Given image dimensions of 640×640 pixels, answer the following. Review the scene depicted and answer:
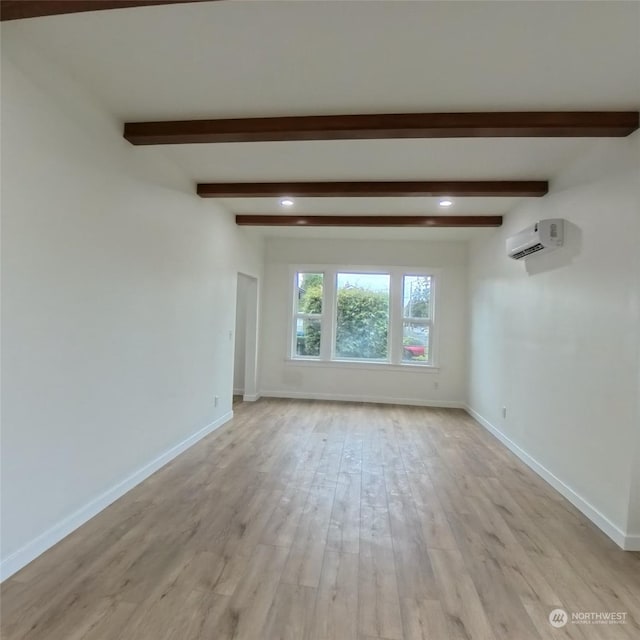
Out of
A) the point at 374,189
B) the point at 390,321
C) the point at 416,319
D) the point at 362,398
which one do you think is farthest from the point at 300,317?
the point at 374,189

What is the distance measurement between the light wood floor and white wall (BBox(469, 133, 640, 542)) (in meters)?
0.33

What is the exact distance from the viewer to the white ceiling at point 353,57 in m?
1.60

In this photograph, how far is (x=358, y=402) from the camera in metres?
6.06

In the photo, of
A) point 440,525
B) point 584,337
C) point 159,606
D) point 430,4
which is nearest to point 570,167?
point 584,337

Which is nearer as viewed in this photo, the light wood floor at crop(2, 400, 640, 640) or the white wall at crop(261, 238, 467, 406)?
the light wood floor at crop(2, 400, 640, 640)

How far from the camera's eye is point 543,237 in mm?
3078

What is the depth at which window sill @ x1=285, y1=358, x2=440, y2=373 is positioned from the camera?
6047 mm

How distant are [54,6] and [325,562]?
285 cm

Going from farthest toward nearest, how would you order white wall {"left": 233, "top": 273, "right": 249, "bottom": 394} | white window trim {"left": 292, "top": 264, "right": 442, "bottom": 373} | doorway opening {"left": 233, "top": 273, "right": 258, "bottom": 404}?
1. white wall {"left": 233, "top": 273, "right": 249, "bottom": 394}
2. white window trim {"left": 292, "top": 264, "right": 442, "bottom": 373}
3. doorway opening {"left": 233, "top": 273, "right": 258, "bottom": 404}

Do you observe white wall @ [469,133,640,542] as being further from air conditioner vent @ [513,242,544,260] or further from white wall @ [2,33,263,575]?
white wall @ [2,33,263,575]

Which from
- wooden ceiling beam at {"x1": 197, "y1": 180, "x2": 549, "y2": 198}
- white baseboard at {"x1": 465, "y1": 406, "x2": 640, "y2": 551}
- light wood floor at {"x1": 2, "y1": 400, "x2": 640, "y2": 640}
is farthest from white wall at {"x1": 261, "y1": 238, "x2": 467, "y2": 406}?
light wood floor at {"x1": 2, "y1": 400, "x2": 640, "y2": 640}

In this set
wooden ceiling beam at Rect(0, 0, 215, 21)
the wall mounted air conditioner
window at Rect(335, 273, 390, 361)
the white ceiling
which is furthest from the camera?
window at Rect(335, 273, 390, 361)

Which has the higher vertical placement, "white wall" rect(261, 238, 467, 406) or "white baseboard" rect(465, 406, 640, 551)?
"white wall" rect(261, 238, 467, 406)

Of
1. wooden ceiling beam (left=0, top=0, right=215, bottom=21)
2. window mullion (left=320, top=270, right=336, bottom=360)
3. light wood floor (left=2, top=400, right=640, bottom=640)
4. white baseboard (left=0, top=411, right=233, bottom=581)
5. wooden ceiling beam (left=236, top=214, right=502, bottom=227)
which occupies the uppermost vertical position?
wooden ceiling beam (left=236, top=214, right=502, bottom=227)
